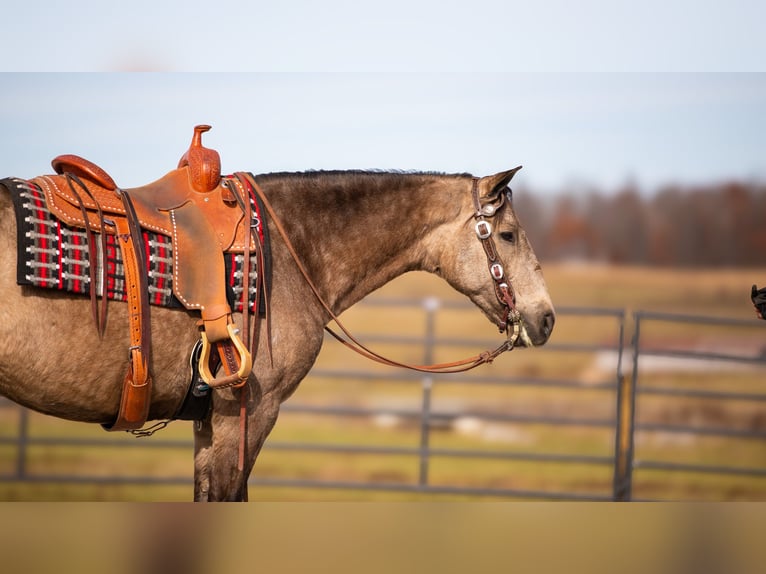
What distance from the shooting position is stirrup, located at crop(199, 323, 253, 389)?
2.63 m

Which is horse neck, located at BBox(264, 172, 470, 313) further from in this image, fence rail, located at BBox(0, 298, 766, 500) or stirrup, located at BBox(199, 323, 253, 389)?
fence rail, located at BBox(0, 298, 766, 500)

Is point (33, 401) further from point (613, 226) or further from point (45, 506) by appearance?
point (613, 226)

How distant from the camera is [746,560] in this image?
2.22m

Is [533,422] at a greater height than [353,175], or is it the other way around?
[353,175]

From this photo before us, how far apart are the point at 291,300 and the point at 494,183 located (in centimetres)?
100

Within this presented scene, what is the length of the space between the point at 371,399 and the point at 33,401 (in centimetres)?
794

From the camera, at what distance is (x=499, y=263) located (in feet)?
10.2

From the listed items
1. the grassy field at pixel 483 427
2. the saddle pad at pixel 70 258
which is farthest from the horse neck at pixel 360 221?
the grassy field at pixel 483 427

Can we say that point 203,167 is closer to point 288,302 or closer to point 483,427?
point 288,302

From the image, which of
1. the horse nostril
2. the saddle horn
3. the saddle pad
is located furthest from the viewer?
the horse nostril

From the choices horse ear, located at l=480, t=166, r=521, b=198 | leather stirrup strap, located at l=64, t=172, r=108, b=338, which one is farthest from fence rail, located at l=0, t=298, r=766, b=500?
leather stirrup strap, located at l=64, t=172, r=108, b=338

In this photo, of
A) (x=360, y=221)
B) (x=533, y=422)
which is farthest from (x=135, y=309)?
(x=533, y=422)

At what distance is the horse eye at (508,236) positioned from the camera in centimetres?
313

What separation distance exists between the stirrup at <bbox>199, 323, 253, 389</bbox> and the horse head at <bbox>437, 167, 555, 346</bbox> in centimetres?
102
